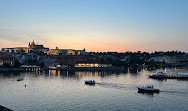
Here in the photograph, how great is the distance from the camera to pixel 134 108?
47562mm

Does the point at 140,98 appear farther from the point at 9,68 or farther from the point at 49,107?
the point at 9,68

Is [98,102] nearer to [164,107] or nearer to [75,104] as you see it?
[75,104]

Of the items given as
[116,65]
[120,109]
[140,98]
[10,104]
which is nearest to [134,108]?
[120,109]

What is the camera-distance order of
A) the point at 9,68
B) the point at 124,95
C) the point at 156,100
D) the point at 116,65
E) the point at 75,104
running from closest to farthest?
1. the point at 75,104
2. the point at 156,100
3. the point at 124,95
4. the point at 9,68
5. the point at 116,65

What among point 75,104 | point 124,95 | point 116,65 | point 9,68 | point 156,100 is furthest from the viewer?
point 116,65

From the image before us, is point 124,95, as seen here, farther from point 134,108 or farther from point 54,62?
point 54,62

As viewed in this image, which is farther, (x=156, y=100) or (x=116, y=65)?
(x=116, y=65)

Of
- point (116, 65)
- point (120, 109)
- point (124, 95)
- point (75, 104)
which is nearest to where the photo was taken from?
point (120, 109)

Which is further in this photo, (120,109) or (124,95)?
(124,95)

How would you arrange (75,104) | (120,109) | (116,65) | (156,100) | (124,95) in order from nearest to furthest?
(120,109) → (75,104) → (156,100) → (124,95) → (116,65)

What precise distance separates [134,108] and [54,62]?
497ft

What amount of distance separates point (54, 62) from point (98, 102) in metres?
144

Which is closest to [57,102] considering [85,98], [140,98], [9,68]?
[85,98]

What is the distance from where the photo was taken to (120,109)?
46.9m
